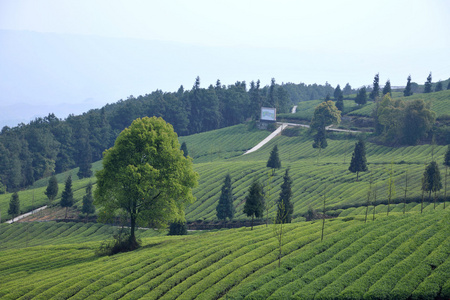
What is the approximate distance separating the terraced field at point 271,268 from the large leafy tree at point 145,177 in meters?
4.30

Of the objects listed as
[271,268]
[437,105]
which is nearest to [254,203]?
[271,268]

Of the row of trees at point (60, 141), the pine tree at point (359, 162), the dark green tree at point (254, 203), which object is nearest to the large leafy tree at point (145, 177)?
the dark green tree at point (254, 203)

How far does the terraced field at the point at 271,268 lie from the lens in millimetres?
29516

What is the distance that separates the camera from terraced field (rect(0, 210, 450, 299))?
2952 centimetres

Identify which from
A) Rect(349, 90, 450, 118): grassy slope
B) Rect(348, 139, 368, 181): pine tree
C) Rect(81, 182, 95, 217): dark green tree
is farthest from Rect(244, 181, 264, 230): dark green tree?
Rect(349, 90, 450, 118): grassy slope

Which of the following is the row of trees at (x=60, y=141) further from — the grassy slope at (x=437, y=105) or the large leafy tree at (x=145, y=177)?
the large leafy tree at (x=145, y=177)

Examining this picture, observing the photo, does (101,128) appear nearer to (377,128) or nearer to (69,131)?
(69,131)

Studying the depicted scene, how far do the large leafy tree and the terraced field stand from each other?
4303 millimetres

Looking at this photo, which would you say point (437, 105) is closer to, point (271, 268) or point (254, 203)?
point (254, 203)

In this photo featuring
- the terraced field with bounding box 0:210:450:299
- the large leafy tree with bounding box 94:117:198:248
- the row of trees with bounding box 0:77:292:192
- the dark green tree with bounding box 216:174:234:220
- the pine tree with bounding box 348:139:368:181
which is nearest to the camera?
the terraced field with bounding box 0:210:450:299

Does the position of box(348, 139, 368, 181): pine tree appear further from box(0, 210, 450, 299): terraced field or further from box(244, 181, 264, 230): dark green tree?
box(0, 210, 450, 299): terraced field

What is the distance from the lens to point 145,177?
45.3 metres

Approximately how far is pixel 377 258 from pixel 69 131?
540 ft

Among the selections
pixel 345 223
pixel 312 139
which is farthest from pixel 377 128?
pixel 345 223
